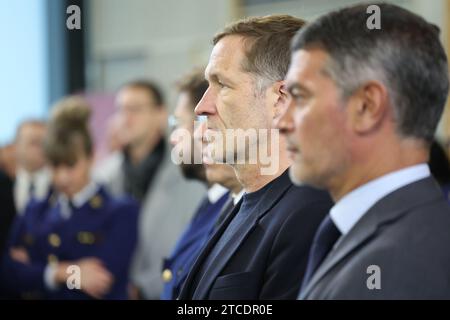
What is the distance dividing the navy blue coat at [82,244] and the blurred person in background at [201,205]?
850 millimetres

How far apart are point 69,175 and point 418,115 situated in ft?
7.34

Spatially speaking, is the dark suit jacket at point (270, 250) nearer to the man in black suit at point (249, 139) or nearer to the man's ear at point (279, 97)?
the man in black suit at point (249, 139)

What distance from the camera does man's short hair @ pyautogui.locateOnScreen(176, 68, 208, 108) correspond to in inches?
85.7

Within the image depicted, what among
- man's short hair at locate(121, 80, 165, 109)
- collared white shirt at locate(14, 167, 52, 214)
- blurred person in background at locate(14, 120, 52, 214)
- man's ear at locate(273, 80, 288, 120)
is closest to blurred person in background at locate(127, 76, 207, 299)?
man's short hair at locate(121, 80, 165, 109)

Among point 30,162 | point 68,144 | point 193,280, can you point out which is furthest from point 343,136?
point 30,162

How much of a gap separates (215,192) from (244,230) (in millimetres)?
639

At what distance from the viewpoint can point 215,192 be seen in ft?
6.88

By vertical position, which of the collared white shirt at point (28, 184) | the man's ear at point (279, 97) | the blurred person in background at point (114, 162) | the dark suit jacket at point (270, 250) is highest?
the man's ear at point (279, 97)

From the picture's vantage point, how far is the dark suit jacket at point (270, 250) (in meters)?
1.34

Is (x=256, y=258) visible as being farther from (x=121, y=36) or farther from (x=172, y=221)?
(x=121, y=36)

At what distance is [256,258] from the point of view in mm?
1368

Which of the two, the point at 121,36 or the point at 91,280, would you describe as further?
the point at 121,36

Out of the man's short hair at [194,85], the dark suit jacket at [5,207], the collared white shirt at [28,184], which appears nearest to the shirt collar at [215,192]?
the man's short hair at [194,85]

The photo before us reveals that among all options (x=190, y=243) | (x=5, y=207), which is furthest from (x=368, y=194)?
(x=5, y=207)
